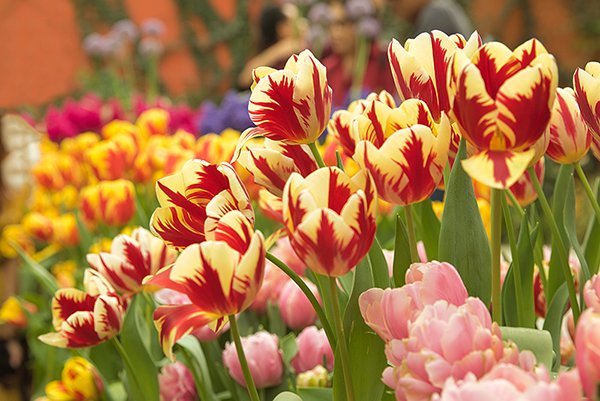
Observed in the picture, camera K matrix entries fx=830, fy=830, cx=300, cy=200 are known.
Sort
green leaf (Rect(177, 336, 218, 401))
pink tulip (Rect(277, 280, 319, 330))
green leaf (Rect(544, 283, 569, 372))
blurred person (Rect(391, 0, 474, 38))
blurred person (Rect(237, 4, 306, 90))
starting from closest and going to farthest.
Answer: green leaf (Rect(544, 283, 569, 372)) → green leaf (Rect(177, 336, 218, 401)) → pink tulip (Rect(277, 280, 319, 330)) → blurred person (Rect(391, 0, 474, 38)) → blurred person (Rect(237, 4, 306, 90))

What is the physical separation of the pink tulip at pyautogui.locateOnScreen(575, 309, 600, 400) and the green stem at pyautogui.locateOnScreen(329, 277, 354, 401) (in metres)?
0.12

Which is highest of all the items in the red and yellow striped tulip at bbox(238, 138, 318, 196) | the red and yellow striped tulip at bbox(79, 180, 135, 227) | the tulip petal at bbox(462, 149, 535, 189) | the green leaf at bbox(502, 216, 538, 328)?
the red and yellow striped tulip at bbox(238, 138, 318, 196)

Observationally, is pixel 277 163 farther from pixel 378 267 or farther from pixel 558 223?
pixel 558 223

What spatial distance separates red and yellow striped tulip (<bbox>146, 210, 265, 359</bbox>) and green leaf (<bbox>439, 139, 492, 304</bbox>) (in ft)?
0.36

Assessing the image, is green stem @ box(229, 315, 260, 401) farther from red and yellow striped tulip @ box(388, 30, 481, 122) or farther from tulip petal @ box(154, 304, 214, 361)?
red and yellow striped tulip @ box(388, 30, 481, 122)

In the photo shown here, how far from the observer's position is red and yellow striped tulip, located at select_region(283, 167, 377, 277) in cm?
32

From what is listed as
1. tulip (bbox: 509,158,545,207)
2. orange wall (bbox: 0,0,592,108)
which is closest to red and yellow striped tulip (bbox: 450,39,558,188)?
tulip (bbox: 509,158,545,207)

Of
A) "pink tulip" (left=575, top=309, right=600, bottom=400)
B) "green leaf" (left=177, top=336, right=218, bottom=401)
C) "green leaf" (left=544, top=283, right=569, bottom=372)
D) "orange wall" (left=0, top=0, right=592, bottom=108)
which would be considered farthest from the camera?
"orange wall" (left=0, top=0, right=592, bottom=108)

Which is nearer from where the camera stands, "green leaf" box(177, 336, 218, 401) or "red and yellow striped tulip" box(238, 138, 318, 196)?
"red and yellow striped tulip" box(238, 138, 318, 196)

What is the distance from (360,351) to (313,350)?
24cm

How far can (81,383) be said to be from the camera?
0.67 meters

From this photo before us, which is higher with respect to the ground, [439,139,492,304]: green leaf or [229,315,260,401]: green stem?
[439,139,492,304]: green leaf

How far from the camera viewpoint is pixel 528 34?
23.1 ft

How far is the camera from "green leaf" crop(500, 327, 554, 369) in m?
0.34
